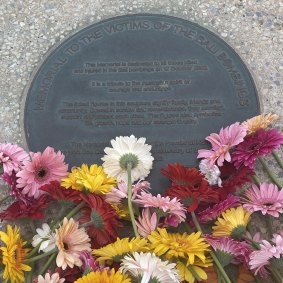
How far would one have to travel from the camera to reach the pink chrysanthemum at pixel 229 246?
69.7 inches

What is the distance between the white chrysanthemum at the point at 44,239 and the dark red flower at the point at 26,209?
0.25 feet

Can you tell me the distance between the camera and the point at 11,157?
1979 millimetres

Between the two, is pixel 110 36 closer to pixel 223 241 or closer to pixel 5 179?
pixel 5 179

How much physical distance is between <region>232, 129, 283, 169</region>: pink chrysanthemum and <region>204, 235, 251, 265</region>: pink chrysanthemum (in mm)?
263

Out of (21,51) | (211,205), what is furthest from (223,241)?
(21,51)

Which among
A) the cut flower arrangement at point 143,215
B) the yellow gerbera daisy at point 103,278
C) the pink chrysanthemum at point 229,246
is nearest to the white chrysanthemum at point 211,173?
the cut flower arrangement at point 143,215

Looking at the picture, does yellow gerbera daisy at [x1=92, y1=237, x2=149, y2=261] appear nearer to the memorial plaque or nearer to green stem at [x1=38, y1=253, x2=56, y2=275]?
green stem at [x1=38, y1=253, x2=56, y2=275]

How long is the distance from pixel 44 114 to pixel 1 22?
39 cm

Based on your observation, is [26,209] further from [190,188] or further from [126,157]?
[190,188]

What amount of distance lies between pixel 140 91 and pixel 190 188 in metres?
0.43

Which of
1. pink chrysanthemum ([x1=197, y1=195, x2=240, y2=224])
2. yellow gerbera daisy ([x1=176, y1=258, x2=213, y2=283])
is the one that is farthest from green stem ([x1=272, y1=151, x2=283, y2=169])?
yellow gerbera daisy ([x1=176, y1=258, x2=213, y2=283])

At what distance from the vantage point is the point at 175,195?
1869 millimetres

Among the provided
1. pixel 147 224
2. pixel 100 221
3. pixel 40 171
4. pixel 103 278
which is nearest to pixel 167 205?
pixel 147 224

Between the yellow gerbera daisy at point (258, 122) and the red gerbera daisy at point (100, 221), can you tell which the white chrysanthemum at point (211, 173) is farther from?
the red gerbera daisy at point (100, 221)
